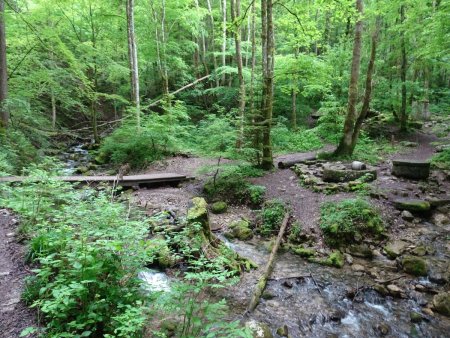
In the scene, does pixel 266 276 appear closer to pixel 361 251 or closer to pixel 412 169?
pixel 361 251

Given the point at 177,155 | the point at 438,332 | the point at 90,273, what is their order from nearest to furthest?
the point at 90,273
the point at 438,332
the point at 177,155

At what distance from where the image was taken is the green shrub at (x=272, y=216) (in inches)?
287

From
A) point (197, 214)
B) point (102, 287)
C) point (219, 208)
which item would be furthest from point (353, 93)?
point (102, 287)

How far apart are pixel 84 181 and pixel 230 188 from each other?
4.91m

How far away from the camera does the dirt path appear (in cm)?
283

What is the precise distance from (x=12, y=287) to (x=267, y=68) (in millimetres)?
8384

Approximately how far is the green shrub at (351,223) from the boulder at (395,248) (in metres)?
0.35

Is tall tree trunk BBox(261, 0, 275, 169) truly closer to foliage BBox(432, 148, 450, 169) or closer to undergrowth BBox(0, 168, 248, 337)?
foliage BBox(432, 148, 450, 169)

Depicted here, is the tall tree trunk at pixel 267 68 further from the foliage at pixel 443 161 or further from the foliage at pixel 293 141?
the foliage at pixel 443 161

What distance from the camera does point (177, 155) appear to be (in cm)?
1348

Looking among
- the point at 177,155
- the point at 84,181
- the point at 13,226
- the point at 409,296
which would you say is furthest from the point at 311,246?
the point at 177,155

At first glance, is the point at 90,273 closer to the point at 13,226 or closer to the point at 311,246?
the point at 13,226

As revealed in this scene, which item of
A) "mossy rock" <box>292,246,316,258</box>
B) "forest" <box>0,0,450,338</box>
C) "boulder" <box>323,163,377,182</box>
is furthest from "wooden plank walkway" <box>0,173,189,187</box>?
"mossy rock" <box>292,246,316,258</box>

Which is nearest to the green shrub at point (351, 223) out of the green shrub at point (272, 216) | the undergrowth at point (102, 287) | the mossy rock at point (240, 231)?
the green shrub at point (272, 216)
